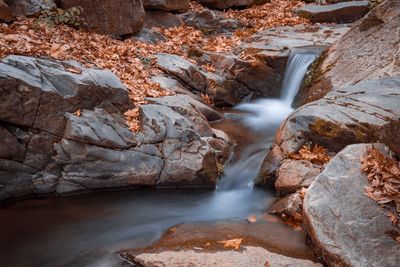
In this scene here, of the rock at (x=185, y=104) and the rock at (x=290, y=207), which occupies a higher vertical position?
the rock at (x=185, y=104)

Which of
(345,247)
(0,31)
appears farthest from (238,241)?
(0,31)

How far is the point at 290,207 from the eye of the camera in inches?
209

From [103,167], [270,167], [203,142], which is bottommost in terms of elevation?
[103,167]

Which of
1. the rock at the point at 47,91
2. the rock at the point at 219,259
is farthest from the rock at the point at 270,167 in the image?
the rock at the point at 47,91

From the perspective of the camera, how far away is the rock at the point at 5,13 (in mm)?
7743

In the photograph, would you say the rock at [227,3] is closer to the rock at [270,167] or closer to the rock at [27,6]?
the rock at [27,6]

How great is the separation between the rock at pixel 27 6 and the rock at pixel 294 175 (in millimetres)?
6780

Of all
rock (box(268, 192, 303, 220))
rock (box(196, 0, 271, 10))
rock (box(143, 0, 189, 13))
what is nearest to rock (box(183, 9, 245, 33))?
rock (box(143, 0, 189, 13))

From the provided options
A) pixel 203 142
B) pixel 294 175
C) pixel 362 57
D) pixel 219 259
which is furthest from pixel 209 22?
pixel 219 259

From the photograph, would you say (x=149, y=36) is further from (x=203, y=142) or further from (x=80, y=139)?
(x=80, y=139)

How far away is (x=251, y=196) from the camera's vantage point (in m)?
6.33

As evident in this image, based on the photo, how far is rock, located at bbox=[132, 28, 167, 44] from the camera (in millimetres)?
11039

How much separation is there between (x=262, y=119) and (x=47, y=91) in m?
5.13

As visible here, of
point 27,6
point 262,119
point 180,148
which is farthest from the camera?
point 262,119
